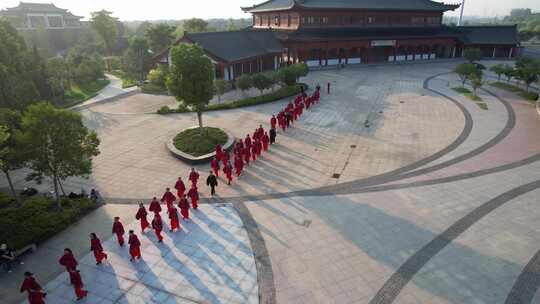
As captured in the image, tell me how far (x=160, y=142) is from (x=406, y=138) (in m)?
14.2

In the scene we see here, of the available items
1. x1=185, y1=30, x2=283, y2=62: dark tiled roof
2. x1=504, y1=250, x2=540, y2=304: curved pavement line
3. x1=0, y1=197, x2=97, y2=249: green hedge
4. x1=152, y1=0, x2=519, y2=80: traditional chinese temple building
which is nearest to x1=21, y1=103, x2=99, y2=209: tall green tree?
x1=0, y1=197, x2=97, y2=249: green hedge

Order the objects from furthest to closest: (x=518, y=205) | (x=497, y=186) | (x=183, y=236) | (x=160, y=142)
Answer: (x=160, y=142) < (x=497, y=186) < (x=518, y=205) < (x=183, y=236)

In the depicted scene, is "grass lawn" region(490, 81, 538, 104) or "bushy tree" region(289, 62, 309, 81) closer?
"grass lawn" region(490, 81, 538, 104)

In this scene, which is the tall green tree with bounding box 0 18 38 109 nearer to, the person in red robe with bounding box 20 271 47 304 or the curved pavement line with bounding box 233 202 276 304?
the curved pavement line with bounding box 233 202 276 304

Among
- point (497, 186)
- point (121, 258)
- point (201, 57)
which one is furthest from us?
point (201, 57)

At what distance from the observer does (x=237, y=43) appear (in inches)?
1487

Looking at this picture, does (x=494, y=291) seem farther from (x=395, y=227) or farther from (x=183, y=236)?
(x=183, y=236)

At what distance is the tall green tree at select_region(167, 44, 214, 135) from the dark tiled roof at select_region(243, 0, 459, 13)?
28.6 m

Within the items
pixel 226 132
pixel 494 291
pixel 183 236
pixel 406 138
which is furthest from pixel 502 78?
pixel 183 236

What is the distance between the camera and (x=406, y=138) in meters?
20.4

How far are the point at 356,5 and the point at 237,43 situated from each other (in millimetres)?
19348

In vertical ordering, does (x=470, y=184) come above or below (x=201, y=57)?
below

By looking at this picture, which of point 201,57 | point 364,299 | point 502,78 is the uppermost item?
point 201,57

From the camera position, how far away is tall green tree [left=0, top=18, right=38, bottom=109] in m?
21.5
